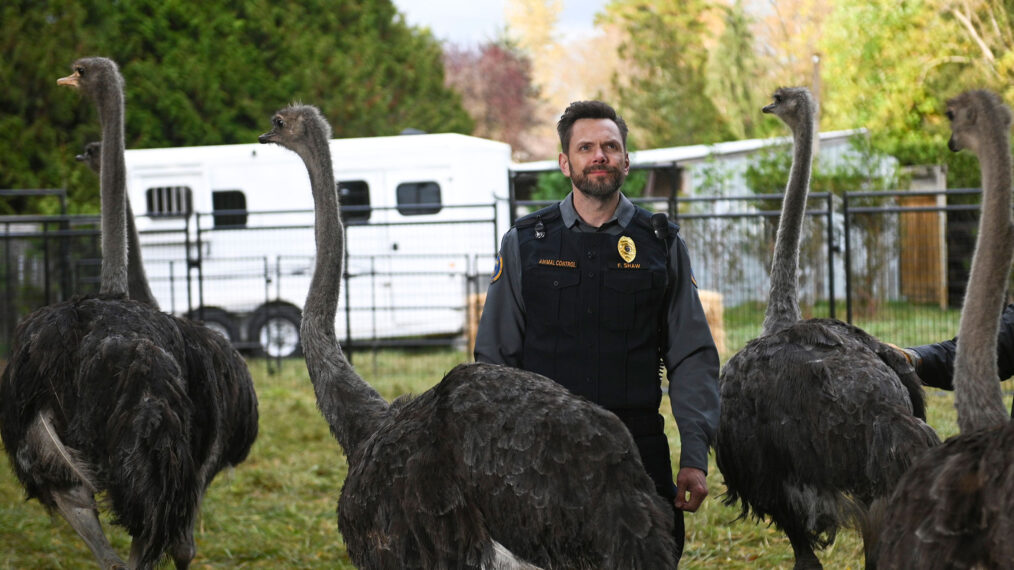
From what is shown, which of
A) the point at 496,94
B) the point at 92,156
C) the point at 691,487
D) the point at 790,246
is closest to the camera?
the point at 691,487

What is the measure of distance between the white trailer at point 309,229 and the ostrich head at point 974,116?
9375mm

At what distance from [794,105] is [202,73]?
16176 millimetres

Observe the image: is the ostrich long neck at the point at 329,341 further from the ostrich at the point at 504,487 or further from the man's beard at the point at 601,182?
the man's beard at the point at 601,182

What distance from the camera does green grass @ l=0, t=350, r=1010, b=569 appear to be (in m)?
5.53

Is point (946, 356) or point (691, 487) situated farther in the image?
point (946, 356)

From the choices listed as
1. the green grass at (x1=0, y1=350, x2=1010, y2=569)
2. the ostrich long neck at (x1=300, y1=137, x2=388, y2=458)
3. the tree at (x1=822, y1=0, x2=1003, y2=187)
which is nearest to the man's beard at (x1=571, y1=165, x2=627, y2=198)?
the ostrich long neck at (x1=300, y1=137, x2=388, y2=458)

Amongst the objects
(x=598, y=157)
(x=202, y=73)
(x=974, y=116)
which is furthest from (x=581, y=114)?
(x=202, y=73)

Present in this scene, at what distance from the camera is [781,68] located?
3562 cm

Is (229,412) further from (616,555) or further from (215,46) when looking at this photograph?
(215,46)

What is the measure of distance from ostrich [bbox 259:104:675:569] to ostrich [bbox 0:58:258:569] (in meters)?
1.45

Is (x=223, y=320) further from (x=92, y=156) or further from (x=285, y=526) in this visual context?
(x=285, y=526)

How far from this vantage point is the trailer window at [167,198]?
1441cm

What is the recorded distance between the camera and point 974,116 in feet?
11.8

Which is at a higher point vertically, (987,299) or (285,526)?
Answer: (987,299)
